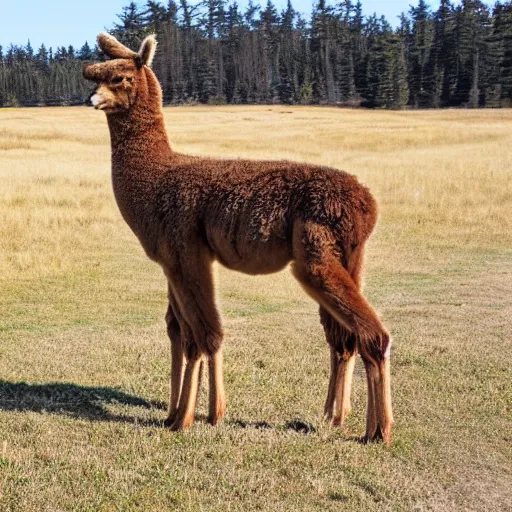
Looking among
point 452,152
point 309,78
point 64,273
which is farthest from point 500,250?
point 309,78

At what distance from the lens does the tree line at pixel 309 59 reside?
93250 millimetres

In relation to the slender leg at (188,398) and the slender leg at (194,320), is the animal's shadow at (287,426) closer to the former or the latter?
the slender leg at (194,320)

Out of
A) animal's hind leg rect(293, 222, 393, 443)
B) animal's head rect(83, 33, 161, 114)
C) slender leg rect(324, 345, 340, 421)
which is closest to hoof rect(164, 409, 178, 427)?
slender leg rect(324, 345, 340, 421)

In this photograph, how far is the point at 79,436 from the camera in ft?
19.3

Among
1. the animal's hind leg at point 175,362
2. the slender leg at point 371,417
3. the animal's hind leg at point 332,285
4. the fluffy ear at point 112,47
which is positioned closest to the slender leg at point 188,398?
the animal's hind leg at point 175,362

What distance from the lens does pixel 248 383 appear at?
7.63m

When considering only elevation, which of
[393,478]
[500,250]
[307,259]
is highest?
[307,259]

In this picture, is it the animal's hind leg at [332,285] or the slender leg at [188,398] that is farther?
the slender leg at [188,398]

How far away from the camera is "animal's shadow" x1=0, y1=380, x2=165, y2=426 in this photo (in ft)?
21.5

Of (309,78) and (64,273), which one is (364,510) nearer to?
(64,273)

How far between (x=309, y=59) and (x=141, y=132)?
113906 mm

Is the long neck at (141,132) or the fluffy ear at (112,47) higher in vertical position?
the fluffy ear at (112,47)

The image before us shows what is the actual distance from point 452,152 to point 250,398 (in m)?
31.8

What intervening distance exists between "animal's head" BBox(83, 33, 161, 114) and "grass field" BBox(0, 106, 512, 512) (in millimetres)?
2710
